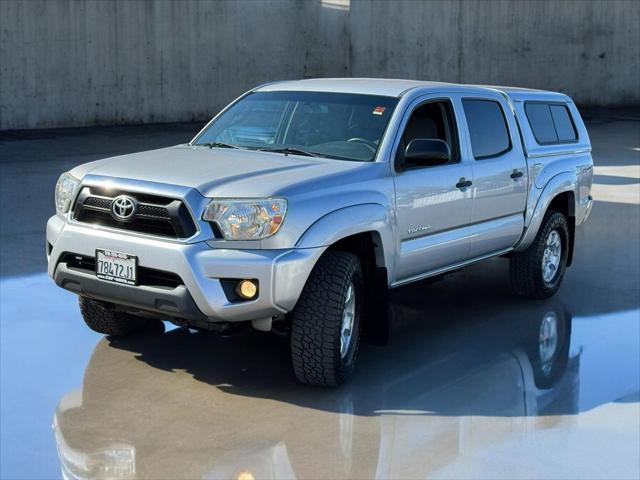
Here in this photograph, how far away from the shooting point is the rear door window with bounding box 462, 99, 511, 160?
25.2 ft

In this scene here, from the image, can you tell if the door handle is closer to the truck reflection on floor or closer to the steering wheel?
the steering wheel

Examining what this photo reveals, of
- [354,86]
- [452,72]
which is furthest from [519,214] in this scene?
[452,72]

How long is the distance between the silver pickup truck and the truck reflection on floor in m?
0.33

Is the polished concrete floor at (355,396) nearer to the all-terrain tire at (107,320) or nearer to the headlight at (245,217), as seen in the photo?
the all-terrain tire at (107,320)

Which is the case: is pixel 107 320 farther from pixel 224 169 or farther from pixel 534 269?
pixel 534 269

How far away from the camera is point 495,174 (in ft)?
25.3

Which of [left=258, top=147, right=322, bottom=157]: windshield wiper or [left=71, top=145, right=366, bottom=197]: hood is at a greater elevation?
[left=258, top=147, right=322, bottom=157]: windshield wiper

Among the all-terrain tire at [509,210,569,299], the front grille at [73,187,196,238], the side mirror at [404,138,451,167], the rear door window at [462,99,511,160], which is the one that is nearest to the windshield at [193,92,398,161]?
the side mirror at [404,138,451,167]

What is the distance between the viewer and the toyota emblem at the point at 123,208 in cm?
592

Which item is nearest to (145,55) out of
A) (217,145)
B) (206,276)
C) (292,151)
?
(217,145)

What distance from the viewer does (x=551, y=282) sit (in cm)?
871

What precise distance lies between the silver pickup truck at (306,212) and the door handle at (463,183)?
0.05 ft

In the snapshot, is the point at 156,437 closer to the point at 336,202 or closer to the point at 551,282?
the point at 336,202

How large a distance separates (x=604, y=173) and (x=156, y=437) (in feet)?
39.9
